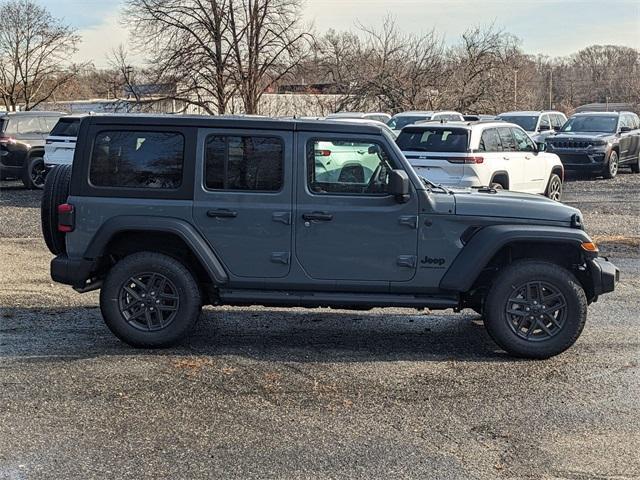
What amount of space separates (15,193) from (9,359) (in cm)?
1365

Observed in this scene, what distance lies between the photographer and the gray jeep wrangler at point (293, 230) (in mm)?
6324

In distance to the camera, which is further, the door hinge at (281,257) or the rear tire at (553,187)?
the rear tire at (553,187)

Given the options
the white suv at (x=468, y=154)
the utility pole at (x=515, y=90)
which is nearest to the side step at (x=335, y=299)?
the white suv at (x=468, y=154)

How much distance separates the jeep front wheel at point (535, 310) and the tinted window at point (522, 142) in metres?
8.77

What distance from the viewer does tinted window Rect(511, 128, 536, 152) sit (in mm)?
14781

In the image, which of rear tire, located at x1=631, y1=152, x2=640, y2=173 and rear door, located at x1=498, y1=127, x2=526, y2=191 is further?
rear tire, located at x1=631, y1=152, x2=640, y2=173

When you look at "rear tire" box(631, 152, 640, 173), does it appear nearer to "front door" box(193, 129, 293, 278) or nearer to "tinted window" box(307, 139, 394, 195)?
"tinted window" box(307, 139, 394, 195)

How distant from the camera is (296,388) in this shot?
5.57 m

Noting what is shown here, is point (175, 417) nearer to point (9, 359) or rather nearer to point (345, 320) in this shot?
point (9, 359)

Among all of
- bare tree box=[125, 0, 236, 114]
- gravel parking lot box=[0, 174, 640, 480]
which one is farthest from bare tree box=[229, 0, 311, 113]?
gravel parking lot box=[0, 174, 640, 480]

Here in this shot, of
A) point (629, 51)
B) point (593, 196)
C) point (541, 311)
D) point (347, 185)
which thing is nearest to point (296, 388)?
point (347, 185)

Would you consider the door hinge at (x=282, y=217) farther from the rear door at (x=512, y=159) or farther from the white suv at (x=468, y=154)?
the rear door at (x=512, y=159)

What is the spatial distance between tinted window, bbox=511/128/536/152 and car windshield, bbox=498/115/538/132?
10.8 m

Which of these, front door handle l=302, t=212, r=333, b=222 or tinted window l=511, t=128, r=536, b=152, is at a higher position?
tinted window l=511, t=128, r=536, b=152
